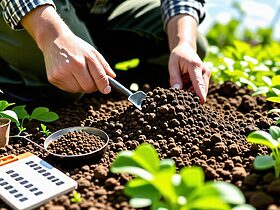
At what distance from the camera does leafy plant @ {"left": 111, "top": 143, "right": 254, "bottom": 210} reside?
1.09 m

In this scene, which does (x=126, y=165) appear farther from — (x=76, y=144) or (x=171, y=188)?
(x=76, y=144)

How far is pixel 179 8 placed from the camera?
2.28 metres

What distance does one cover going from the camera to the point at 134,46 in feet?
8.54

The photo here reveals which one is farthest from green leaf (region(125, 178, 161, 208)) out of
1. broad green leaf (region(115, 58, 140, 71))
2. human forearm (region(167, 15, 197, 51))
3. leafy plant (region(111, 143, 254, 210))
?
broad green leaf (region(115, 58, 140, 71))

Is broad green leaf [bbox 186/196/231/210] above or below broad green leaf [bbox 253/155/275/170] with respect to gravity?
above

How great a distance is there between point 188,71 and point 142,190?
0.87 meters

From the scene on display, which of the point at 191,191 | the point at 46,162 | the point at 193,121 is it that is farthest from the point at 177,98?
the point at 191,191

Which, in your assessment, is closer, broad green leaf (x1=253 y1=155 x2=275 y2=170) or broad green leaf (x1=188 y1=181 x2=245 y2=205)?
A: broad green leaf (x1=188 y1=181 x2=245 y2=205)

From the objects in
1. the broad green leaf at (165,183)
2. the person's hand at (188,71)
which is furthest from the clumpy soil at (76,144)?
the broad green leaf at (165,183)

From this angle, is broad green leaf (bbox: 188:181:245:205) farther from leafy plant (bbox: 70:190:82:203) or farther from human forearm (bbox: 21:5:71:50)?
human forearm (bbox: 21:5:71:50)

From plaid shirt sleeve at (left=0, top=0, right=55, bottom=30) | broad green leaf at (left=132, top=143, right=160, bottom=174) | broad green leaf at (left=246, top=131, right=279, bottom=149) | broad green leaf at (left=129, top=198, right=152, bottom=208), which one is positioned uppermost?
plaid shirt sleeve at (left=0, top=0, right=55, bottom=30)

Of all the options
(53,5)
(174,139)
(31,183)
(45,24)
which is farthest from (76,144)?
(53,5)

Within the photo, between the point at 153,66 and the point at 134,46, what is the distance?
0.15m

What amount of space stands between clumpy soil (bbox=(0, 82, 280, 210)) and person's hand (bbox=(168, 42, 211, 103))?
0.06 meters
